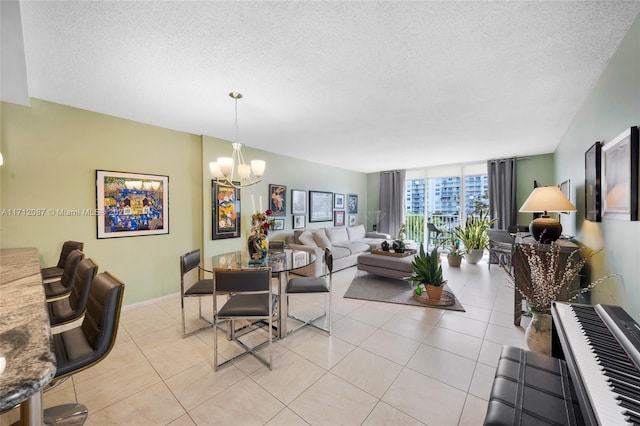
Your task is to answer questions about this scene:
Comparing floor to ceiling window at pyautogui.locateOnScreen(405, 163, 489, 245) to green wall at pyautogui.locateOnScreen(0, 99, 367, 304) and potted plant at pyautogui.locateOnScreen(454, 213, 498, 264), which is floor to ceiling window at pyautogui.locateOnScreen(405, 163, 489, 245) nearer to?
potted plant at pyautogui.locateOnScreen(454, 213, 498, 264)

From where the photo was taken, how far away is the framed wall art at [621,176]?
1479 millimetres

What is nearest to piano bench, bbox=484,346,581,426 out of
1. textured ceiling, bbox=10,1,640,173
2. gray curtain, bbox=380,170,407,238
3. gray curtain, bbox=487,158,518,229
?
textured ceiling, bbox=10,1,640,173

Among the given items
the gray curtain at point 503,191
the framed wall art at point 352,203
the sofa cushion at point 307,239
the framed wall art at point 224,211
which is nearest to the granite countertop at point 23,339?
the framed wall art at point 224,211

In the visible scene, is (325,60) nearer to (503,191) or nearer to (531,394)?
(531,394)

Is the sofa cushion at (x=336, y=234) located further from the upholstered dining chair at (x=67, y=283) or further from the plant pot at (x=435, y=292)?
the upholstered dining chair at (x=67, y=283)

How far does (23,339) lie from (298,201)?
476 cm

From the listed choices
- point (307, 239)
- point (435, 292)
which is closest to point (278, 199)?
point (307, 239)

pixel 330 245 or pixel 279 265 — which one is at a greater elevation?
pixel 279 265

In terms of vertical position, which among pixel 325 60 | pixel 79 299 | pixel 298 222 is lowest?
pixel 79 299

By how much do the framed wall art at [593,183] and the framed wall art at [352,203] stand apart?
16.3ft

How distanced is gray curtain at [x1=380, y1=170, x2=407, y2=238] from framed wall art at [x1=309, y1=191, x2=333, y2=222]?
1979 mm

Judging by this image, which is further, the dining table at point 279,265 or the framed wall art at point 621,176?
the dining table at point 279,265

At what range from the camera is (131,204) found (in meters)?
3.18

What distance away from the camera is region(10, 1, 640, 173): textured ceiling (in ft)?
4.90
